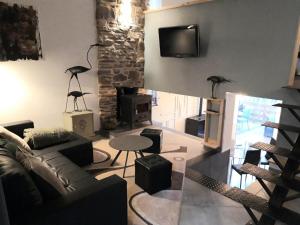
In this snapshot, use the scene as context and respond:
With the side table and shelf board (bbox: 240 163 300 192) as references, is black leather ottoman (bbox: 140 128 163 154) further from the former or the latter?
shelf board (bbox: 240 163 300 192)

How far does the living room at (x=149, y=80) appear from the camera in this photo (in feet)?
8.57

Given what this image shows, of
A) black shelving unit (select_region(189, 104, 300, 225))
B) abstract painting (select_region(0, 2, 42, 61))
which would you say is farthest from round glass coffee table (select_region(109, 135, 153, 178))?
abstract painting (select_region(0, 2, 42, 61))

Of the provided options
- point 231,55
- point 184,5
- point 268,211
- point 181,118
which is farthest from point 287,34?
point 181,118

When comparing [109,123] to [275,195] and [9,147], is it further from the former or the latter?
[275,195]

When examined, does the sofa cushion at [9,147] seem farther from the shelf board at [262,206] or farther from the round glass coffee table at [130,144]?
the shelf board at [262,206]

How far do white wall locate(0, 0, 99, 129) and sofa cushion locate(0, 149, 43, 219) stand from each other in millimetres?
2620

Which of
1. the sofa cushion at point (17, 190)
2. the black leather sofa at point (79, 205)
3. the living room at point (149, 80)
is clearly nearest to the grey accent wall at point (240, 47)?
the living room at point (149, 80)

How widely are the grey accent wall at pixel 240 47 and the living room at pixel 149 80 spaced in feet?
0.05

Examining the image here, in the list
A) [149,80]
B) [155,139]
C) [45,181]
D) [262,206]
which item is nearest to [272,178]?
[262,206]

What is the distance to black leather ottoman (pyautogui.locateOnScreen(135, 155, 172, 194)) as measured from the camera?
278cm

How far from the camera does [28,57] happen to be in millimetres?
3914

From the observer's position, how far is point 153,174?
278 centimetres

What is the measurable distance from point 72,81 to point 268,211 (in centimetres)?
380

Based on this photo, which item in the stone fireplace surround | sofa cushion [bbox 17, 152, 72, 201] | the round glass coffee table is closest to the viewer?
sofa cushion [bbox 17, 152, 72, 201]
